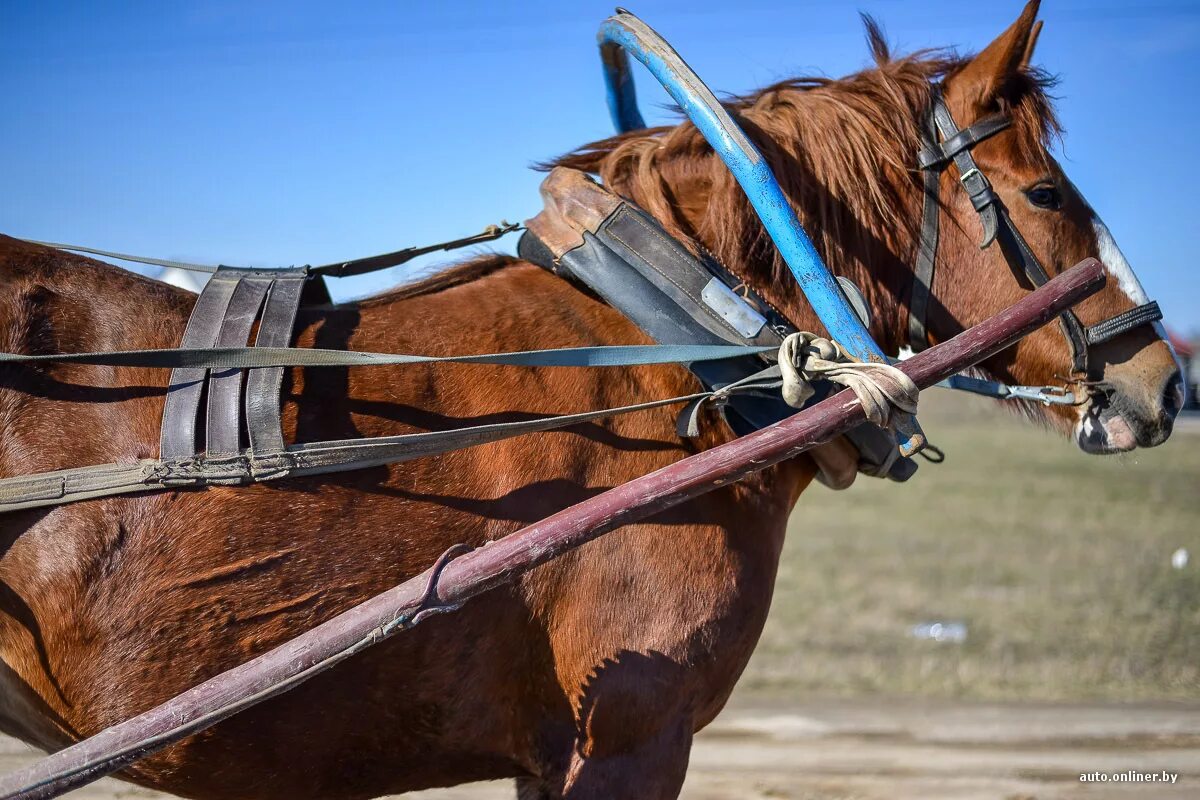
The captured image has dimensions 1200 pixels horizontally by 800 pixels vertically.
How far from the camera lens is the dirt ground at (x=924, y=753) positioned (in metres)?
4.02

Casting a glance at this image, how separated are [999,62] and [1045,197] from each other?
0.35 metres

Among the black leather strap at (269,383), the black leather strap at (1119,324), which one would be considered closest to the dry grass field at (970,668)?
the black leather strap at (1119,324)

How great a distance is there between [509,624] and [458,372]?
0.56m

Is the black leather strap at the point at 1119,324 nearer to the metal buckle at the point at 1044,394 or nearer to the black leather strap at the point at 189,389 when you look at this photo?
the metal buckle at the point at 1044,394

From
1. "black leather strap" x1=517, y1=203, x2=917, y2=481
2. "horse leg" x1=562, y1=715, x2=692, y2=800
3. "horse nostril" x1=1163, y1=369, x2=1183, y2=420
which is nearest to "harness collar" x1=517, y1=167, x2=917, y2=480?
"black leather strap" x1=517, y1=203, x2=917, y2=481

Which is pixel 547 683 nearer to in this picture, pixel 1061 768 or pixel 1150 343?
pixel 1150 343

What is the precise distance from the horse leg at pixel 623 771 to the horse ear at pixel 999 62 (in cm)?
172

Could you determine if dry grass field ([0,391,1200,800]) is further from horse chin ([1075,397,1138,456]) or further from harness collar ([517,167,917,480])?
harness collar ([517,167,917,480])

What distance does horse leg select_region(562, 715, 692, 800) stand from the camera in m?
2.06

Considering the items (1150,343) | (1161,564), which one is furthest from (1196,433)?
(1150,343)

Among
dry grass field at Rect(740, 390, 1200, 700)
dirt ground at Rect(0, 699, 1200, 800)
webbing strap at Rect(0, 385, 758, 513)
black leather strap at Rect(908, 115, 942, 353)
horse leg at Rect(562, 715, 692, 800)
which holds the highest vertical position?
webbing strap at Rect(0, 385, 758, 513)

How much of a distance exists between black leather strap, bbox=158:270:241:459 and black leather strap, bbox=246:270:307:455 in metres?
0.09

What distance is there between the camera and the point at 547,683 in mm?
2080

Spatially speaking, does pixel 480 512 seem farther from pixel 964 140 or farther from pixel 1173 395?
pixel 1173 395
